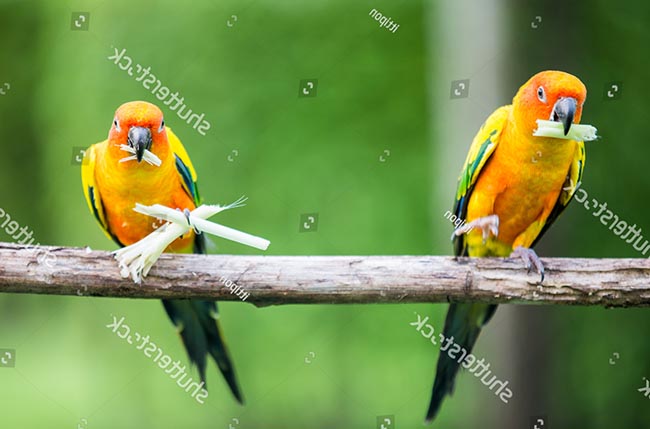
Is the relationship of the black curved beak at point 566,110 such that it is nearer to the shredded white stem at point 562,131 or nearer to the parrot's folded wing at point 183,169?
the shredded white stem at point 562,131

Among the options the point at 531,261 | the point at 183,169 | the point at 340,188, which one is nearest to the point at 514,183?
the point at 531,261

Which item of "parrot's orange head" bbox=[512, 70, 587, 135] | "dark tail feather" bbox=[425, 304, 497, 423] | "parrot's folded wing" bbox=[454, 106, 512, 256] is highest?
"parrot's orange head" bbox=[512, 70, 587, 135]

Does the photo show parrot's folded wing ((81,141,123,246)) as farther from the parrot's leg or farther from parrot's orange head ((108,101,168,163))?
the parrot's leg

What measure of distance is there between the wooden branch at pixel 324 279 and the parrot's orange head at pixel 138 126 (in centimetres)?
61

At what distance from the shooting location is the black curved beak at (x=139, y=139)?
3178 mm

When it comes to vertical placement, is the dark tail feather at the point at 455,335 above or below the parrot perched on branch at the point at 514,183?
below

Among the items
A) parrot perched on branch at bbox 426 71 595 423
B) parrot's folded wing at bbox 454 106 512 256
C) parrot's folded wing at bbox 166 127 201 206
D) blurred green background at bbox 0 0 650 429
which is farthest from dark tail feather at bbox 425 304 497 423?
parrot's folded wing at bbox 166 127 201 206

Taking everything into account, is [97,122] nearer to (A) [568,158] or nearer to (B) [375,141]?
(B) [375,141]

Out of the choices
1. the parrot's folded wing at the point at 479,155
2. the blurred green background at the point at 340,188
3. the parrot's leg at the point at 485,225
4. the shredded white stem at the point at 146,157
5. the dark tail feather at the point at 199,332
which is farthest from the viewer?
the blurred green background at the point at 340,188

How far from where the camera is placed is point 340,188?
6242 mm

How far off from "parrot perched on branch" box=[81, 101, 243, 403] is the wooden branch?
559 millimetres

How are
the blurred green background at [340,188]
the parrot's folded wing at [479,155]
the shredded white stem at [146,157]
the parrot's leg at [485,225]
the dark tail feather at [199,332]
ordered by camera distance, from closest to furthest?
the shredded white stem at [146,157] → the parrot's folded wing at [479,155] → the parrot's leg at [485,225] → the dark tail feather at [199,332] → the blurred green background at [340,188]

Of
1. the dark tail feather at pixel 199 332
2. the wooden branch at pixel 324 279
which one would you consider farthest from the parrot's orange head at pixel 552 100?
the dark tail feather at pixel 199 332

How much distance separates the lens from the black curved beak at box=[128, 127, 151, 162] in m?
3.18
